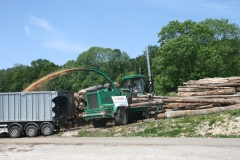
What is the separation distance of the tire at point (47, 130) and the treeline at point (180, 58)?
15.6 metres

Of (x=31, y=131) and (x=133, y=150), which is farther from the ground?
(x=31, y=131)

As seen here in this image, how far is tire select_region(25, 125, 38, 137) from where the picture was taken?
20.3 metres

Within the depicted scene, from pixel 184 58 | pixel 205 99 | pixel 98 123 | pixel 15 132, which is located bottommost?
pixel 15 132

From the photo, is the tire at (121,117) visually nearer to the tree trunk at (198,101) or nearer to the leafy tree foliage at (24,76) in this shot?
the tree trunk at (198,101)

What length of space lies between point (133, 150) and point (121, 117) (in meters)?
8.27

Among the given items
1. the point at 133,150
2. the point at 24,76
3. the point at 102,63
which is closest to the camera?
the point at 133,150

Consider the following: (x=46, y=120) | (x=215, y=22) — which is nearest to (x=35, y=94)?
(x=46, y=120)

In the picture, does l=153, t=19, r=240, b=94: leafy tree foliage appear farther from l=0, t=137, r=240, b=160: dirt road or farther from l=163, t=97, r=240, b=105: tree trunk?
l=0, t=137, r=240, b=160: dirt road

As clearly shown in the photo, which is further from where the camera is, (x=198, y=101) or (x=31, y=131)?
(x=198, y=101)

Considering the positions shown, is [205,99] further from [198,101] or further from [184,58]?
[184,58]

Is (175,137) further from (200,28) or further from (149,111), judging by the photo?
(200,28)

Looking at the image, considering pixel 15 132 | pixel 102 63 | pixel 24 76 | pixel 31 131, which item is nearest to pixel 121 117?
pixel 31 131

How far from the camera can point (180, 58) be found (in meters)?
52.0

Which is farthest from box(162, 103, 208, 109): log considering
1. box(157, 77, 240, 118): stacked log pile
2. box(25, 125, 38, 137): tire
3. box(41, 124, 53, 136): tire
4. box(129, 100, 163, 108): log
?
box(25, 125, 38, 137): tire
